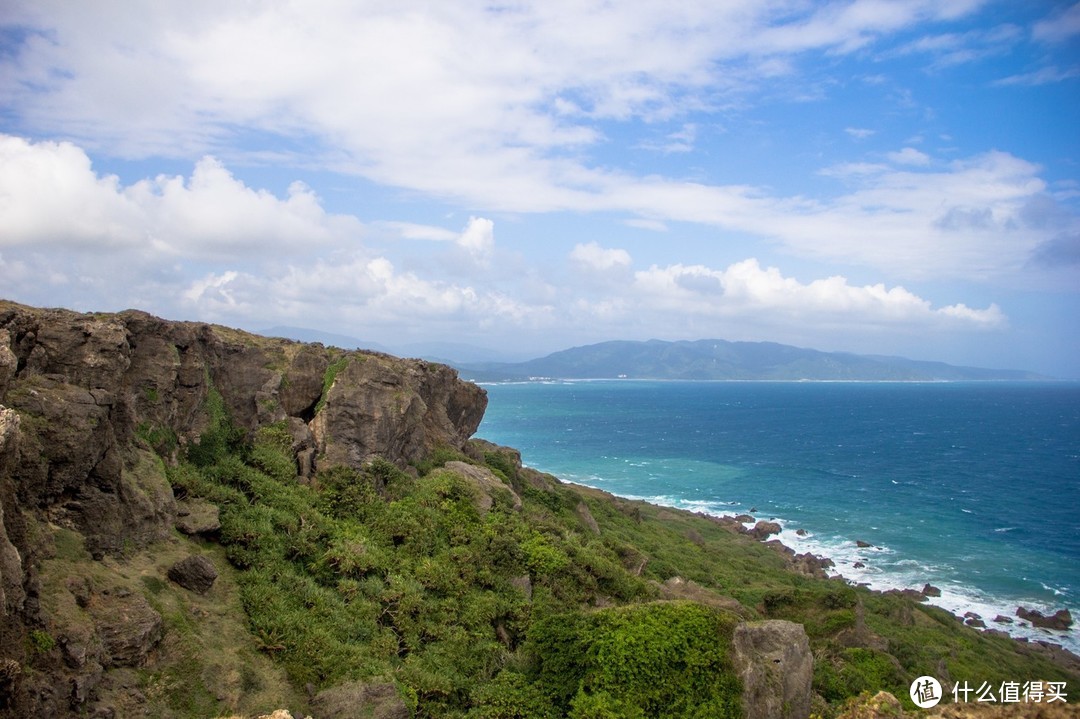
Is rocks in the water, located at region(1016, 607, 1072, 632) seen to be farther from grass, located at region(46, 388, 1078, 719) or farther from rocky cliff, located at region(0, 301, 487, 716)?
rocky cliff, located at region(0, 301, 487, 716)

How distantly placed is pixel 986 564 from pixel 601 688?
183ft

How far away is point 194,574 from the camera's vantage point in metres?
16.1

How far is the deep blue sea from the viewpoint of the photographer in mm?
55250

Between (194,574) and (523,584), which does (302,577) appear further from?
(523,584)

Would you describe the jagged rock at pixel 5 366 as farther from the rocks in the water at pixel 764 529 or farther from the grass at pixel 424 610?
the rocks in the water at pixel 764 529

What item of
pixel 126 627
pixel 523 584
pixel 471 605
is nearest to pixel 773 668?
Answer: pixel 523 584

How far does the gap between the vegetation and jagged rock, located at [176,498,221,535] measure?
484mm

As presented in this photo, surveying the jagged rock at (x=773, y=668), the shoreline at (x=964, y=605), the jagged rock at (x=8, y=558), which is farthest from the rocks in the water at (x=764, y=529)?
the jagged rock at (x=8, y=558)

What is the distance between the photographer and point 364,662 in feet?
53.5

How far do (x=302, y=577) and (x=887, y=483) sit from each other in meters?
88.2

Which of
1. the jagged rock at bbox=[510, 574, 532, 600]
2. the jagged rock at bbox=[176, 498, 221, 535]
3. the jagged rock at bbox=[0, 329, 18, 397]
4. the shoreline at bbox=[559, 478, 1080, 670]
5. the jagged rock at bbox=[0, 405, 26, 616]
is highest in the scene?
the jagged rock at bbox=[0, 329, 18, 397]

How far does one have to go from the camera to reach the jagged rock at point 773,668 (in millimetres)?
16141

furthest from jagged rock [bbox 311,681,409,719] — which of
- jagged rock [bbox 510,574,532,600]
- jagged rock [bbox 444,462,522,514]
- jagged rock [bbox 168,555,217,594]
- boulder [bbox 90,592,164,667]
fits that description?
jagged rock [bbox 444,462,522,514]

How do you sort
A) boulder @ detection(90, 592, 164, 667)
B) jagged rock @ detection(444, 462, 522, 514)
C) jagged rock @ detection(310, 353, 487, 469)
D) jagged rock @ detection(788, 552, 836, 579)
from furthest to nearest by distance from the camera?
jagged rock @ detection(788, 552, 836, 579) < jagged rock @ detection(444, 462, 522, 514) < jagged rock @ detection(310, 353, 487, 469) < boulder @ detection(90, 592, 164, 667)
